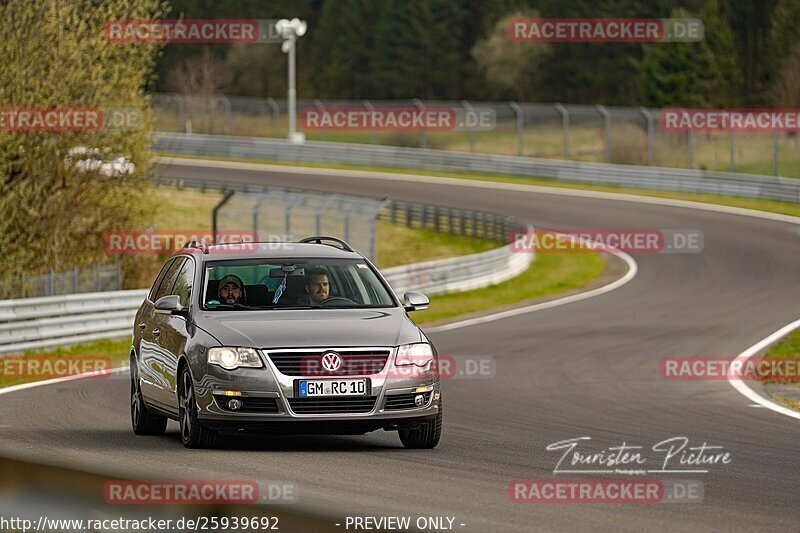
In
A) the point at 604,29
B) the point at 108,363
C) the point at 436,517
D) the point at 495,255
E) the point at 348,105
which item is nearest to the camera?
the point at 436,517

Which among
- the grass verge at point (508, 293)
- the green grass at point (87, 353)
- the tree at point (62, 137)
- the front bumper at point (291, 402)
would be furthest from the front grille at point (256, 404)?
the tree at point (62, 137)

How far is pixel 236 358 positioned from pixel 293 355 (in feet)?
1.39

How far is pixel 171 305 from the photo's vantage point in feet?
37.3

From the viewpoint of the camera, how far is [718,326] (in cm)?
2673

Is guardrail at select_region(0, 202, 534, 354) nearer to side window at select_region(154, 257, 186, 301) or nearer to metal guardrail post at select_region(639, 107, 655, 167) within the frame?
side window at select_region(154, 257, 186, 301)

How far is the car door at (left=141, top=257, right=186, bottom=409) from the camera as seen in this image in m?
11.6

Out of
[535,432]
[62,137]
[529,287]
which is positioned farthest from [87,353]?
[529,287]

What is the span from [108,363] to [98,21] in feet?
38.8

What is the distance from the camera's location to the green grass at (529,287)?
31.0 metres

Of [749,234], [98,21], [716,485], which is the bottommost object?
[749,234]

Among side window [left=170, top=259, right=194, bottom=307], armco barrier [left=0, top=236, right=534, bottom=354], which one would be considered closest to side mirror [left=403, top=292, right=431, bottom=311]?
side window [left=170, top=259, right=194, bottom=307]

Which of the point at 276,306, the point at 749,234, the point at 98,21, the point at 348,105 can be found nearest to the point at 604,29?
the point at 348,105

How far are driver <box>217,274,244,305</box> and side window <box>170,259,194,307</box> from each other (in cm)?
28

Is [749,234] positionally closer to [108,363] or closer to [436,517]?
[108,363]
